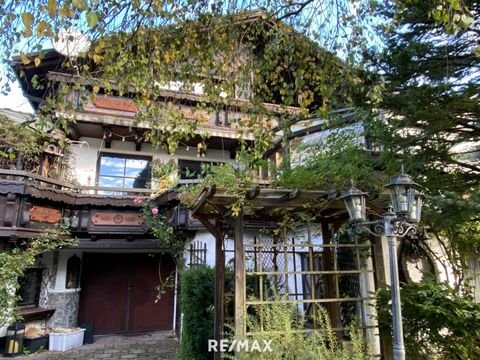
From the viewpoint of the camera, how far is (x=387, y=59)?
16.3ft

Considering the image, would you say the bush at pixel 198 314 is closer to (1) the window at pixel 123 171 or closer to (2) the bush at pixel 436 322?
(2) the bush at pixel 436 322

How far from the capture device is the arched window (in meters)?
9.20

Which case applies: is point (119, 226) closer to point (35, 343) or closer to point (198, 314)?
point (35, 343)

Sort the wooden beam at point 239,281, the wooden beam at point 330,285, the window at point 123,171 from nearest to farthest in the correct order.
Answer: the wooden beam at point 239,281 → the wooden beam at point 330,285 → the window at point 123,171

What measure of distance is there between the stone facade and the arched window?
20 centimetres

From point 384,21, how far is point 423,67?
83 cm

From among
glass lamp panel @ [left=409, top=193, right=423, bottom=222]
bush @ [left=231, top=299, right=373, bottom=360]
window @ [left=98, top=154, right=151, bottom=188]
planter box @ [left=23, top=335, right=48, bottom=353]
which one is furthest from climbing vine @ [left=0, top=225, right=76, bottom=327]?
glass lamp panel @ [left=409, top=193, right=423, bottom=222]

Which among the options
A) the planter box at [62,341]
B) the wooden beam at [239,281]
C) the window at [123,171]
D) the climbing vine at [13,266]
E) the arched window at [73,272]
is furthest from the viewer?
the window at [123,171]

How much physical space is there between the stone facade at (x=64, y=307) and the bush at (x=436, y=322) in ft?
25.6

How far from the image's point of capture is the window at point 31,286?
841cm

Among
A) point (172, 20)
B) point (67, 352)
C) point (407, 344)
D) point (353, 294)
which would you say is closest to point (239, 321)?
point (407, 344)

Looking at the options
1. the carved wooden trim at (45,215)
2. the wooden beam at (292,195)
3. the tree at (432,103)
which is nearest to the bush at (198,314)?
the wooden beam at (292,195)

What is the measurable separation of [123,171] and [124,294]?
3.48 m

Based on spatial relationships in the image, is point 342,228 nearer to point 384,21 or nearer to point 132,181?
point 384,21
